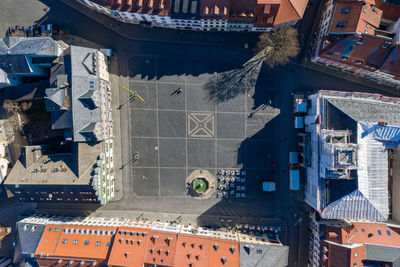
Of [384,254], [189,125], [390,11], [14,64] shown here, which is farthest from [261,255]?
[14,64]

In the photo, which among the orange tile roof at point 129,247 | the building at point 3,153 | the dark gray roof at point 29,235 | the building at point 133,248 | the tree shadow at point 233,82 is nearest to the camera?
the orange tile roof at point 129,247

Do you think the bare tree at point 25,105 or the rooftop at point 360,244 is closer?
the rooftop at point 360,244

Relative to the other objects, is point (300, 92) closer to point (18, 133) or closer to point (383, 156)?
point (383, 156)

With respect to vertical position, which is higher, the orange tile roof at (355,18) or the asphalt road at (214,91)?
the orange tile roof at (355,18)

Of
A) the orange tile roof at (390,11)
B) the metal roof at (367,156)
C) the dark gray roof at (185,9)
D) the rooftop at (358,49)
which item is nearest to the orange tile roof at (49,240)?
the dark gray roof at (185,9)

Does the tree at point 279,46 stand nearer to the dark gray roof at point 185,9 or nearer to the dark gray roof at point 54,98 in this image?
the dark gray roof at point 185,9

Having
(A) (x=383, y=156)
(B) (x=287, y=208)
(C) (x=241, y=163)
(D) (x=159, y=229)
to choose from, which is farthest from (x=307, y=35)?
(D) (x=159, y=229)
